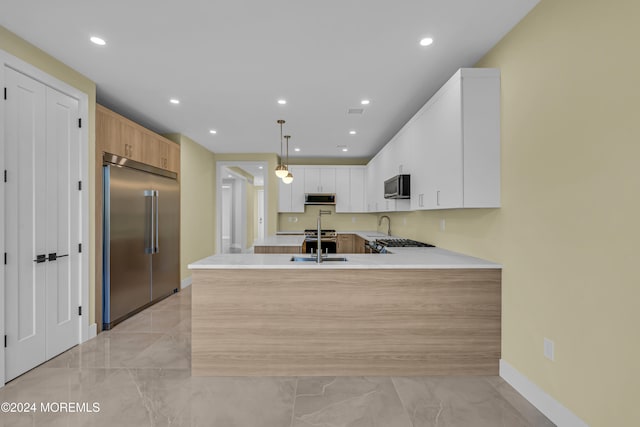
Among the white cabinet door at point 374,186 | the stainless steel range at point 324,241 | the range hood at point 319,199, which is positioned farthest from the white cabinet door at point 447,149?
the range hood at point 319,199

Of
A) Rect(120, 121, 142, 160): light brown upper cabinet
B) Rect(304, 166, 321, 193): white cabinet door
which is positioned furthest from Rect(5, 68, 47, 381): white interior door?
Rect(304, 166, 321, 193): white cabinet door

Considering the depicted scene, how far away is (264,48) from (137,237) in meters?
2.94

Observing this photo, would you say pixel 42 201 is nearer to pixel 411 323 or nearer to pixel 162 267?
pixel 162 267

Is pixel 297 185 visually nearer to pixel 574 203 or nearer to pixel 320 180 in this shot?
pixel 320 180

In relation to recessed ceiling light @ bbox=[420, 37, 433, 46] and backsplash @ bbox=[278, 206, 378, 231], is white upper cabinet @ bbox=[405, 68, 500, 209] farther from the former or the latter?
backsplash @ bbox=[278, 206, 378, 231]

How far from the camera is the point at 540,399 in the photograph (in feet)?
6.59

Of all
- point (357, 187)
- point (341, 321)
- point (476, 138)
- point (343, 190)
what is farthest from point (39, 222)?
point (357, 187)

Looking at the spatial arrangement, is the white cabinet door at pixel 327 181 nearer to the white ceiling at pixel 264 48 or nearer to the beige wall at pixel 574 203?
the white ceiling at pixel 264 48

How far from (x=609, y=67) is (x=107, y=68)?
12.4 ft

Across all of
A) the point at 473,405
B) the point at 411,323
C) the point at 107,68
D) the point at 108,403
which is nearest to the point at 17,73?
the point at 107,68

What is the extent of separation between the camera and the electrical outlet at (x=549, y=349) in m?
1.92

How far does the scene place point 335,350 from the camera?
2.47m

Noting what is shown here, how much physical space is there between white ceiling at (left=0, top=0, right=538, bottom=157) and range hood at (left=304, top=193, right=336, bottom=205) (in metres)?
2.70

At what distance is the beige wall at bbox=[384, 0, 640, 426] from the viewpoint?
1.45 metres
